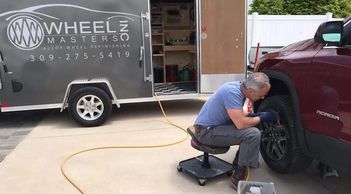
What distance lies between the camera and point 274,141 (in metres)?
3.87

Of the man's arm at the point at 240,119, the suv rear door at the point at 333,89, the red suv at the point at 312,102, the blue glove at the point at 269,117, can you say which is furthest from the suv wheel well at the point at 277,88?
the suv rear door at the point at 333,89

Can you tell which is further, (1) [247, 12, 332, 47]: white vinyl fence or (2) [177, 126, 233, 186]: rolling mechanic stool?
(1) [247, 12, 332, 47]: white vinyl fence

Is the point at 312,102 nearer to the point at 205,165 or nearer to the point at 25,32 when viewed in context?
the point at 205,165

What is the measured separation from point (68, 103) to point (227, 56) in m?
2.90

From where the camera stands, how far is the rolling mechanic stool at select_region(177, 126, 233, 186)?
3756 millimetres

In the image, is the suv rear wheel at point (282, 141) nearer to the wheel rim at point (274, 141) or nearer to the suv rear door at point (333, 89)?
the wheel rim at point (274, 141)

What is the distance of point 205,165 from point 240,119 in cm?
82

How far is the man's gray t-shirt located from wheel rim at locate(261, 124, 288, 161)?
18.8 inches

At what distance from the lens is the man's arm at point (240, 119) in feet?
11.3

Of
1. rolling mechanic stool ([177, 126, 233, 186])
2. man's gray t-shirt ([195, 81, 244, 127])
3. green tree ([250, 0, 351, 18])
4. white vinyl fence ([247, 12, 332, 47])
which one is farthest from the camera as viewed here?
green tree ([250, 0, 351, 18])

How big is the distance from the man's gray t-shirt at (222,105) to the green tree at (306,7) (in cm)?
1138

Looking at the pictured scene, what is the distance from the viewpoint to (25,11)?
5762mm

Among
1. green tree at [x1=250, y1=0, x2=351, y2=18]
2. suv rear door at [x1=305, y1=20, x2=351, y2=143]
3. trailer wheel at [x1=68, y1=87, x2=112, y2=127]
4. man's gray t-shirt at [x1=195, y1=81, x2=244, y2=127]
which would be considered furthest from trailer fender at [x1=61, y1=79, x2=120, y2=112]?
green tree at [x1=250, y1=0, x2=351, y2=18]

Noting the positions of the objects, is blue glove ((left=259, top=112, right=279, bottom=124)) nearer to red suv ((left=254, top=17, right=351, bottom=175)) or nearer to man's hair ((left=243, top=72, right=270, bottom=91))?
red suv ((left=254, top=17, right=351, bottom=175))
